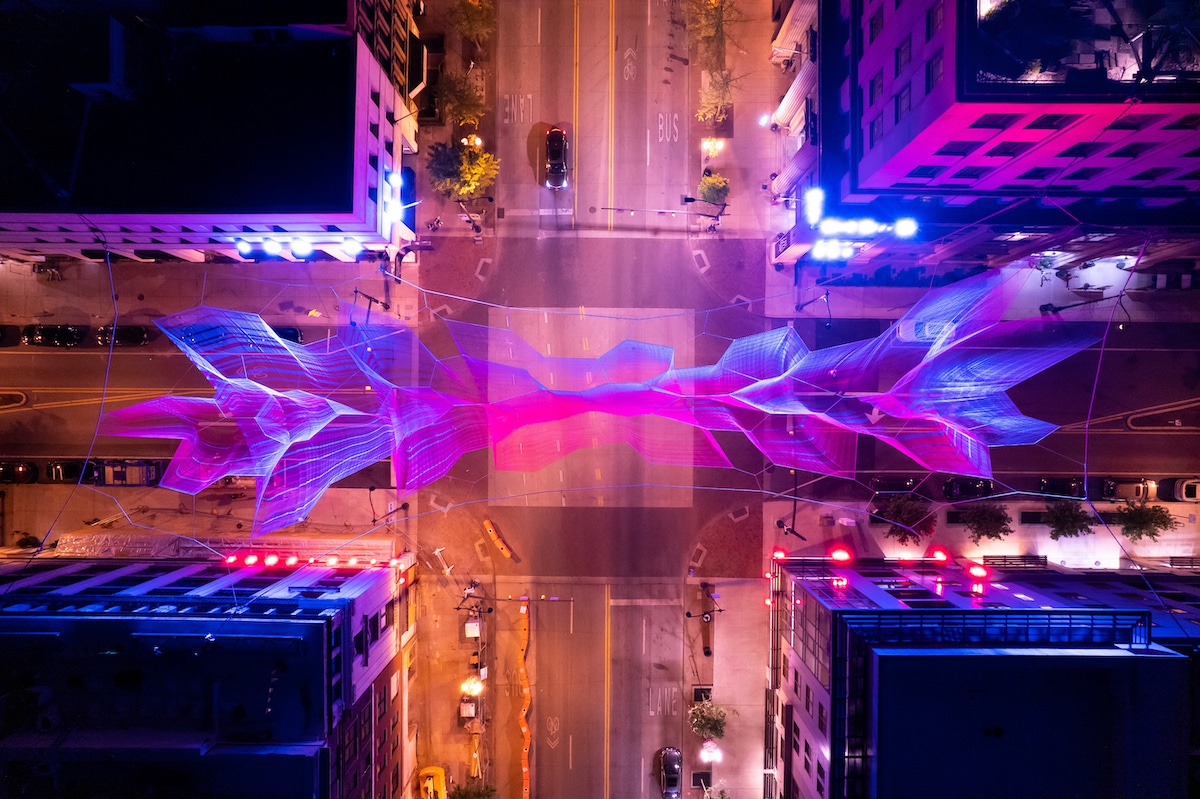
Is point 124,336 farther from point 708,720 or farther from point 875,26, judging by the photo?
point 875,26

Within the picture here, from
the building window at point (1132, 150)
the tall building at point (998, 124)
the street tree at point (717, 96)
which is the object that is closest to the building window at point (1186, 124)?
the tall building at point (998, 124)

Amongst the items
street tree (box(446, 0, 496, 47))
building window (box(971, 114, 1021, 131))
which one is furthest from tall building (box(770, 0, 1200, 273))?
street tree (box(446, 0, 496, 47))

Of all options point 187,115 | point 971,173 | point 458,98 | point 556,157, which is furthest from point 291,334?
point 971,173

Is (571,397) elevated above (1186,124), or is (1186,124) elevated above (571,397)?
(1186,124)

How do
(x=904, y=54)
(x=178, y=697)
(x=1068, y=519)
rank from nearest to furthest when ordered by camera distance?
(x=904, y=54)
(x=178, y=697)
(x=1068, y=519)

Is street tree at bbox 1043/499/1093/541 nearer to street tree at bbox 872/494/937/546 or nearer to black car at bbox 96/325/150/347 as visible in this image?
street tree at bbox 872/494/937/546

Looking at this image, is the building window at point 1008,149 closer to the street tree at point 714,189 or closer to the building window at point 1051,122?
the building window at point 1051,122

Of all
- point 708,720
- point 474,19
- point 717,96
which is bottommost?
point 708,720

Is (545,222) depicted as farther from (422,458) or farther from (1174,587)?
(1174,587)
